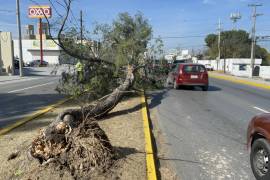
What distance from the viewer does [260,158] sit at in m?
4.87

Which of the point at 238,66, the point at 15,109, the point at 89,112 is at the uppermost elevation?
the point at 89,112

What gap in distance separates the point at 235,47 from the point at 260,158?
89.2 meters

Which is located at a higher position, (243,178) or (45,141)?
(45,141)

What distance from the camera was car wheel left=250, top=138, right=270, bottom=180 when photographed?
15.0 feet

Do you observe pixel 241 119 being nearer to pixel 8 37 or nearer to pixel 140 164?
pixel 140 164

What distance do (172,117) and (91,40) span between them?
5711mm

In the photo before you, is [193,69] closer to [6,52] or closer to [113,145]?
[113,145]

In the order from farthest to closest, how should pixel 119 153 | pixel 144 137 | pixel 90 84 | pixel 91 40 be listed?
1. pixel 91 40
2. pixel 90 84
3. pixel 144 137
4. pixel 119 153

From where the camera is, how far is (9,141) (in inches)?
258

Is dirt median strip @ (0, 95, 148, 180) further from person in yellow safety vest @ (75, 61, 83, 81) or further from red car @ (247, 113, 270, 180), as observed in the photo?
person in yellow safety vest @ (75, 61, 83, 81)

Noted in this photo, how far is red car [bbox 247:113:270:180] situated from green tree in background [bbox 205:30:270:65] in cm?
7560

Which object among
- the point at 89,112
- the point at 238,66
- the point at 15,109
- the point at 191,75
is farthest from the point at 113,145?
the point at 238,66

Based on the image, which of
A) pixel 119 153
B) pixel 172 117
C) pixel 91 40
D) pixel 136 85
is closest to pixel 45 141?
pixel 119 153

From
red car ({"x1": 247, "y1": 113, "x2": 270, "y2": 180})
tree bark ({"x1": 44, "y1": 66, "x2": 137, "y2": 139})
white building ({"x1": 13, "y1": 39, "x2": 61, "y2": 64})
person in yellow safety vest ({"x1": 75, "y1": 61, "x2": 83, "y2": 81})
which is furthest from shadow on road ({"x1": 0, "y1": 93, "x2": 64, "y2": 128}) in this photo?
white building ({"x1": 13, "y1": 39, "x2": 61, "y2": 64})
